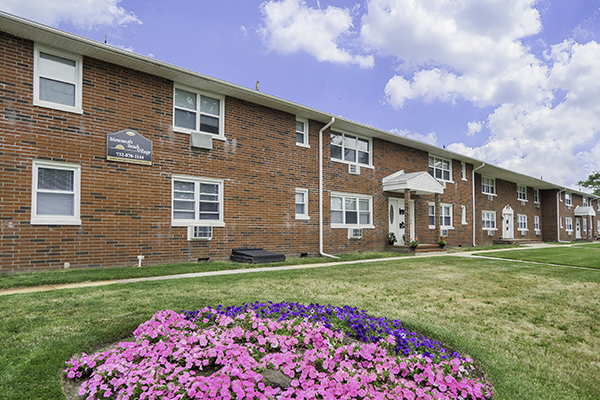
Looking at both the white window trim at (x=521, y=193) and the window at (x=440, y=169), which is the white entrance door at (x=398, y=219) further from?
the white window trim at (x=521, y=193)

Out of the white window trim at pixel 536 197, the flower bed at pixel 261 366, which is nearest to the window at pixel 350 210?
the flower bed at pixel 261 366

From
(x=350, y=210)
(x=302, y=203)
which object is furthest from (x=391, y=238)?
(x=302, y=203)

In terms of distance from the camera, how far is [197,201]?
10648 mm

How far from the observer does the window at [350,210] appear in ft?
47.6

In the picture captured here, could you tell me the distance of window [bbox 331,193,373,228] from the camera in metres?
14.5

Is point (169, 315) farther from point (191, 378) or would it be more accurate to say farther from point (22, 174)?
point (22, 174)

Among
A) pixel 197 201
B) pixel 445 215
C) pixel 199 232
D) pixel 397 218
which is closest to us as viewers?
pixel 199 232

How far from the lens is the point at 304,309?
4.25m

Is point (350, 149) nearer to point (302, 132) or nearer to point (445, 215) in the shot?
point (302, 132)

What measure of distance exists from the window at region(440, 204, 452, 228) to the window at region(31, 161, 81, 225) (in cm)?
1718

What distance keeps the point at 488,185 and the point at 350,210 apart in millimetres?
15189

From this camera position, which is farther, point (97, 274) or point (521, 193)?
point (521, 193)

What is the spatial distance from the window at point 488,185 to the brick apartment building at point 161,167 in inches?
383

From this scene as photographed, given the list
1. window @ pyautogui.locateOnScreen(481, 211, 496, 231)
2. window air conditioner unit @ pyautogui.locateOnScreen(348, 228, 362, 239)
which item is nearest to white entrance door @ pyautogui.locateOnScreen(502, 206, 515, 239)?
window @ pyautogui.locateOnScreen(481, 211, 496, 231)
